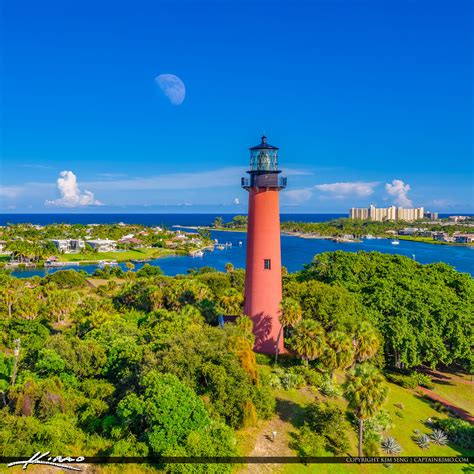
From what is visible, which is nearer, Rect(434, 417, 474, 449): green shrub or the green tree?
Rect(434, 417, 474, 449): green shrub

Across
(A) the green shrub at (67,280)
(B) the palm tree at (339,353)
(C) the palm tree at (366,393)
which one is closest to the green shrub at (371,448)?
(C) the palm tree at (366,393)

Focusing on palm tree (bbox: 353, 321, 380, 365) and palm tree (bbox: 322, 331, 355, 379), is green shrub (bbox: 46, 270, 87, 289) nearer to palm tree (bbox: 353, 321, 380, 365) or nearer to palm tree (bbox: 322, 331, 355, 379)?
palm tree (bbox: 322, 331, 355, 379)

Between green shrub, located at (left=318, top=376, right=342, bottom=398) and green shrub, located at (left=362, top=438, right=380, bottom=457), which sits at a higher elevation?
green shrub, located at (left=318, top=376, right=342, bottom=398)

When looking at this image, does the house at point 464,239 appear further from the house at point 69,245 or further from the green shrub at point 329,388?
the green shrub at point 329,388

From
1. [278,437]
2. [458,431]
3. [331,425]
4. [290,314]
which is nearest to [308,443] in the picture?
[278,437]

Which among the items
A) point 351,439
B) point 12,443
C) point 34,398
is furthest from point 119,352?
point 351,439

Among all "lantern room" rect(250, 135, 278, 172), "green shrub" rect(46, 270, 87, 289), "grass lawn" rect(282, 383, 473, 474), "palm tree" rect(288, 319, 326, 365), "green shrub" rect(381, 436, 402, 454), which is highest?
"lantern room" rect(250, 135, 278, 172)

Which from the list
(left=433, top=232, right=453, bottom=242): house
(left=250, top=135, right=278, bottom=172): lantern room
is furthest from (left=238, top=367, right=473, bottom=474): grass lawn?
(left=433, top=232, right=453, bottom=242): house
